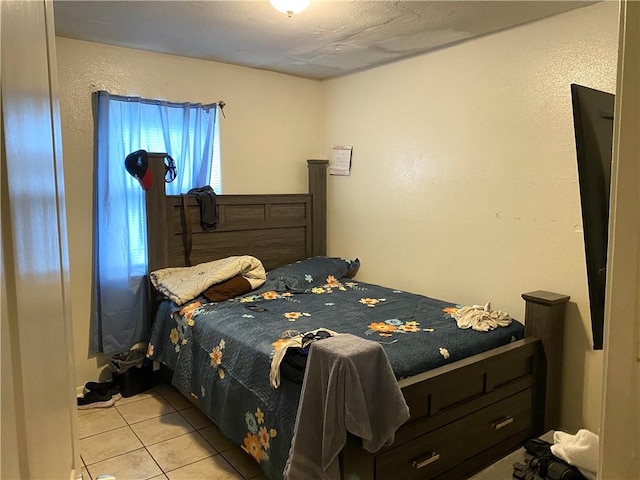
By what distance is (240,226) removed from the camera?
384 cm

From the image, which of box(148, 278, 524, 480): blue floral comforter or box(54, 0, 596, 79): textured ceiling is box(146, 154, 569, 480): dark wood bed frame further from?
box(54, 0, 596, 79): textured ceiling

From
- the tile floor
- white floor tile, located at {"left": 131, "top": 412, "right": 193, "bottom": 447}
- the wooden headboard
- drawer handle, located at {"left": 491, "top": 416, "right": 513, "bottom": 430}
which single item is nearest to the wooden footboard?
drawer handle, located at {"left": 491, "top": 416, "right": 513, "bottom": 430}

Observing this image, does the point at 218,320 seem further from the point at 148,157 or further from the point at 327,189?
the point at 327,189

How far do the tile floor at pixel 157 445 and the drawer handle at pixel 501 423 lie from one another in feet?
3.93

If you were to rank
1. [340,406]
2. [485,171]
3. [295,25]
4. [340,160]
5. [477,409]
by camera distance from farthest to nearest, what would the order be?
[340,160], [485,171], [295,25], [477,409], [340,406]

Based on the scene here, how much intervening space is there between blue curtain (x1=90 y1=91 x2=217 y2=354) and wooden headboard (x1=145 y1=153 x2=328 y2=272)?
115 mm

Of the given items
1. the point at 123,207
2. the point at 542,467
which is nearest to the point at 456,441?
the point at 542,467

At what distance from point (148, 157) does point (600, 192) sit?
288 cm

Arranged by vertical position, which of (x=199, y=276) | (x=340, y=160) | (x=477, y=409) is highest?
(x=340, y=160)

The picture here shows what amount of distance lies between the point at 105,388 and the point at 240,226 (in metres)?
1.52

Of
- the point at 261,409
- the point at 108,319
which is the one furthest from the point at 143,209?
the point at 261,409

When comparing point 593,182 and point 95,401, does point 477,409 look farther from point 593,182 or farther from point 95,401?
point 95,401

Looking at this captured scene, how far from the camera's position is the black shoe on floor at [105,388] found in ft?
10.6

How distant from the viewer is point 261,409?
2238 mm
